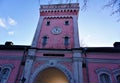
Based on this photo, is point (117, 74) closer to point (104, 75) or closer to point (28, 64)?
point (104, 75)

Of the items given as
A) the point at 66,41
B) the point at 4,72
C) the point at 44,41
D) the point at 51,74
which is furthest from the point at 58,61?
the point at 4,72

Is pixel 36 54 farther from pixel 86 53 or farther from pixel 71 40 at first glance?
pixel 86 53

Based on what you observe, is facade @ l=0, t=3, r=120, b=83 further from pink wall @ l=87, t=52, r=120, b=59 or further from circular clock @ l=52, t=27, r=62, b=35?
circular clock @ l=52, t=27, r=62, b=35

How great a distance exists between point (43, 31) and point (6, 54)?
5727 millimetres

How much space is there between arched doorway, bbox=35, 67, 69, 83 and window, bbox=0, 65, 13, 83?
323cm

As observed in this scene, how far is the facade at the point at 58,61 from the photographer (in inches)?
524

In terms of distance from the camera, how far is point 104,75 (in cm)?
1343

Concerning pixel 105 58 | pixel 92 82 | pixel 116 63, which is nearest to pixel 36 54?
pixel 92 82

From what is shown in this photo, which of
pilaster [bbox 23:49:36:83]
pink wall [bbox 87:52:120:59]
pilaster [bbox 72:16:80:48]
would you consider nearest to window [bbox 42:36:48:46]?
pilaster [bbox 23:49:36:83]

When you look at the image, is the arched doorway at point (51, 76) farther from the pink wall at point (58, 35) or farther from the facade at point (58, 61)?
the pink wall at point (58, 35)

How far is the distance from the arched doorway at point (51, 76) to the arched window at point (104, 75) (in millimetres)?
3832

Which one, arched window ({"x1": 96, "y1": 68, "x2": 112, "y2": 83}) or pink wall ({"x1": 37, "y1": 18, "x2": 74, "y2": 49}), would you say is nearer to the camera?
arched window ({"x1": 96, "y1": 68, "x2": 112, "y2": 83})

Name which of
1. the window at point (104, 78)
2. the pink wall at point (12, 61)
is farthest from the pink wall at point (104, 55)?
the pink wall at point (12, 61)

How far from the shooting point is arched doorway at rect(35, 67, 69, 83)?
47.0ft
